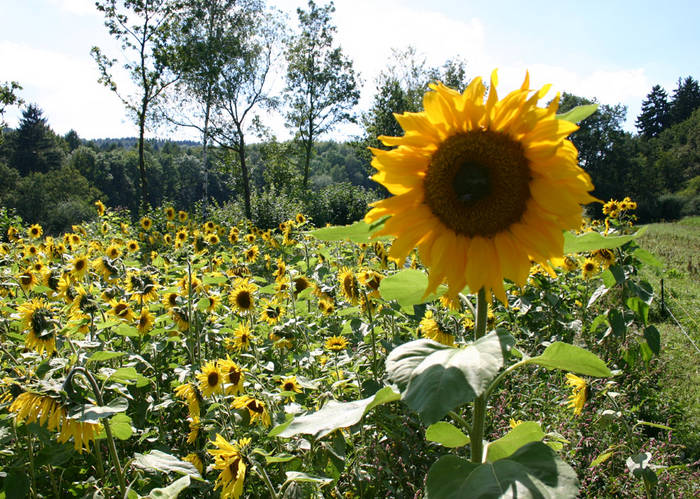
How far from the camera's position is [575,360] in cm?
79

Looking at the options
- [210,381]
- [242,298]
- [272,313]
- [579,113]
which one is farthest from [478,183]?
[242,298]

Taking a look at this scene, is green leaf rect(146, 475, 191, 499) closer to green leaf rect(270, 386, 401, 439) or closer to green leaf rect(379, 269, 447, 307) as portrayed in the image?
green leaf rect(270, 386, 401, 439)

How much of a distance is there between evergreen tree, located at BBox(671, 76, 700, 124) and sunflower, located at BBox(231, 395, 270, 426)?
7619 cm

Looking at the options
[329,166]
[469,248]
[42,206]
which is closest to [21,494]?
[469,248]

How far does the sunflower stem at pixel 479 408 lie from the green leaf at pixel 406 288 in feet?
0.30

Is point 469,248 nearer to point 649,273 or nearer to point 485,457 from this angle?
point 485,457

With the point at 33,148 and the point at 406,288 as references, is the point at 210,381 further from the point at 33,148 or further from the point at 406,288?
the point at 33,148

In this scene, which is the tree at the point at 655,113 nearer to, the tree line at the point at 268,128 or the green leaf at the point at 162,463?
the tree line at the point at 268,128

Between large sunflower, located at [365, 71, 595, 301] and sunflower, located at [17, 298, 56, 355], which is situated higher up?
large sunflower, located at [365, 71, 595, 301]

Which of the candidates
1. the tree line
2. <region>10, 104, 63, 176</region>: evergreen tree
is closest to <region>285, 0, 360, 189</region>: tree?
the tree line

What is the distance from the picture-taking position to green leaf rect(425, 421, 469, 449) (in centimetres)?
92

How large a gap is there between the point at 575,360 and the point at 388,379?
0.35 metres

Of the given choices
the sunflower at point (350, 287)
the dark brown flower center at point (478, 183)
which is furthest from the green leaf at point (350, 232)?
the sunflower at point (350, 287)

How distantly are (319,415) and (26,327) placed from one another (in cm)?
229
